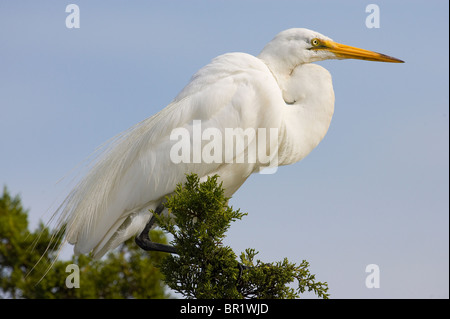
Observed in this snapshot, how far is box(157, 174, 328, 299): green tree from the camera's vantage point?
3.12 metres

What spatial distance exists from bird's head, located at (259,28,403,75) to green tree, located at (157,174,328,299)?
1494mm

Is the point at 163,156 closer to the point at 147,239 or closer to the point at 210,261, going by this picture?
the point at 147,239

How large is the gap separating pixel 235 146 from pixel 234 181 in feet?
1.27

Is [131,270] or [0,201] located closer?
[131,270]

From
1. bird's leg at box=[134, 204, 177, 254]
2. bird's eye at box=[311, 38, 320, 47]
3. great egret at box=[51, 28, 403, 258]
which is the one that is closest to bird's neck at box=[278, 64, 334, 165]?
great egret at box=[51, 28, 403, 258]

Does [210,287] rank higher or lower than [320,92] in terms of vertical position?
lower

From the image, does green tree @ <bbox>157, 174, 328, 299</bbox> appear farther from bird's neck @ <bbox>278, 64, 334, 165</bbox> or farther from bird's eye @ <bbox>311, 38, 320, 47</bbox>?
bird's eye @ <bbox>311, 38, 320, 47</bbox>
